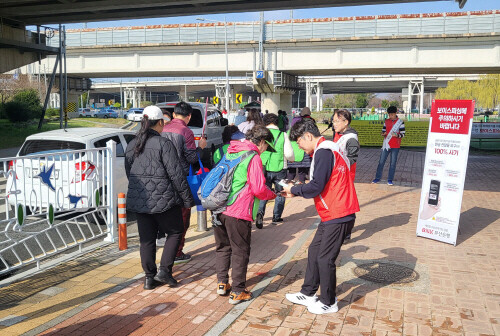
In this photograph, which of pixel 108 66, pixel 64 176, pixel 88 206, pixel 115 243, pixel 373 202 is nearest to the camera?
pixel 64 176

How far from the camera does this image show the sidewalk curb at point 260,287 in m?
4.26

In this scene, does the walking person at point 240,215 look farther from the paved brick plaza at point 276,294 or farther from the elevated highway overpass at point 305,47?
the elevated highway overpass at point 305,47

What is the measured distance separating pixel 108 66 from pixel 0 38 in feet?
47.7

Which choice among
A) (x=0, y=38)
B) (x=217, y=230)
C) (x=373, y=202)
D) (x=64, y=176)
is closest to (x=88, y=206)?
(x=64, y=176)

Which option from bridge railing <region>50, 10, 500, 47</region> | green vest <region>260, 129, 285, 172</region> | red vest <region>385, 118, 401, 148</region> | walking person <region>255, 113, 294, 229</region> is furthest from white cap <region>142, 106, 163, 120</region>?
bridge railing <region>50, 10, 500, 47</region>

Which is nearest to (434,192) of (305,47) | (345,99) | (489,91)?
(305,47)

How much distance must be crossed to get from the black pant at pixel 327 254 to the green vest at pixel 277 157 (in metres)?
2.75

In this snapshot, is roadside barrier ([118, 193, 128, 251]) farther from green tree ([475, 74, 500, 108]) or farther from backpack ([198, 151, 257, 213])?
green tree ([475, 74, 500, 108])

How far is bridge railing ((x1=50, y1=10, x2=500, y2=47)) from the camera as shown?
87.9 ft

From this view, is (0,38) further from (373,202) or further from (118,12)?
(373,202)

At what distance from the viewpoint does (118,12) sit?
60.8 ft

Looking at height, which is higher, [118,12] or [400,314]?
[118,12]

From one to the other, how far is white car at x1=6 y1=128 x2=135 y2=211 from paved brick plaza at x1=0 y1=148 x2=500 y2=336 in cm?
89

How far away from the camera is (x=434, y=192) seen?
7062 mm
